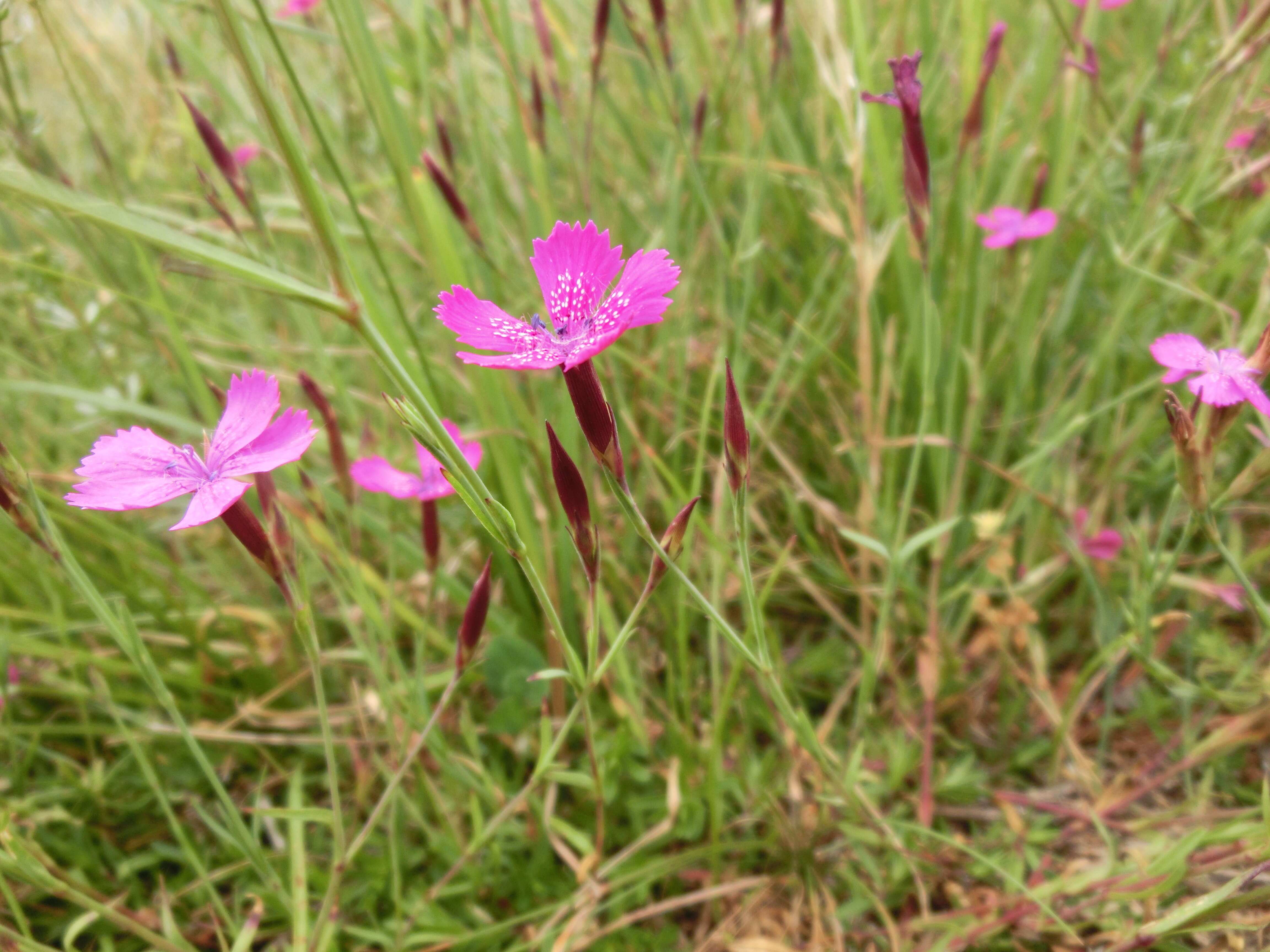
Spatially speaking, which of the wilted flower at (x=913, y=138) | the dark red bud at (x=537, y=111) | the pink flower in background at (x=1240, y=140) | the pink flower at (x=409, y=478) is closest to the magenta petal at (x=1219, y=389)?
the wilted flower at (x=913, y=138)

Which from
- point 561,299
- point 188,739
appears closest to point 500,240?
point 561,299

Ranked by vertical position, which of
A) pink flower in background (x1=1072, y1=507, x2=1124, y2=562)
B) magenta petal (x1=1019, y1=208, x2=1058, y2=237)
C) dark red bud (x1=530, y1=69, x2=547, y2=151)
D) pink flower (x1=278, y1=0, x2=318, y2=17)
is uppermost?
pink flower (x1=278, y1=0, x2=318, y2=17)

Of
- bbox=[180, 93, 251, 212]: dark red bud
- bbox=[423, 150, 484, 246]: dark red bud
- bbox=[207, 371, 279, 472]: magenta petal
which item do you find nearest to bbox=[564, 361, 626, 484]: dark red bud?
bbox=[207, 371, 279, 472]: magenta petal

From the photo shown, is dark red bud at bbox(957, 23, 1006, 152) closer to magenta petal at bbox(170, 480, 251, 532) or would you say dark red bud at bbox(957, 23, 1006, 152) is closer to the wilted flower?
the wilted flower

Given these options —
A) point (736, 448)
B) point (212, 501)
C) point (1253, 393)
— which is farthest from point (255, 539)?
point (1253, 393)

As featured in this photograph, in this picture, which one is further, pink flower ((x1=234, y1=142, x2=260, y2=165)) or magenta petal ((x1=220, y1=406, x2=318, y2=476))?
pink flower ((x1=234, y1=142, x2=260, y2=165))

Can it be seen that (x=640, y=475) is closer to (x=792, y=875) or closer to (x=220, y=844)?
(x=792, y=875)

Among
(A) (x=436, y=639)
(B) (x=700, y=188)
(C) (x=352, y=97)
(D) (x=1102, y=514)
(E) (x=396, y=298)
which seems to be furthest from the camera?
(C) (x=352, y=97)
